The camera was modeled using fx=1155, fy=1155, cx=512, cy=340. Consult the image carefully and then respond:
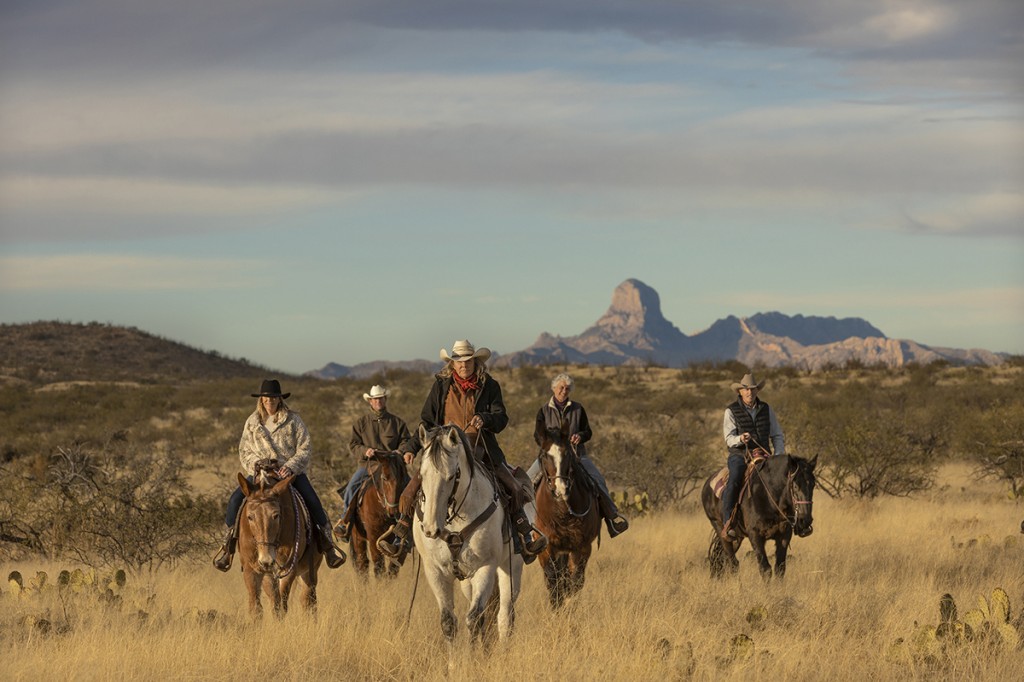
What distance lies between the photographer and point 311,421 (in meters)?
36.1

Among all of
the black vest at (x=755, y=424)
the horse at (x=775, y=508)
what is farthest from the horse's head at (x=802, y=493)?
the black vest at (x=755, y=424)

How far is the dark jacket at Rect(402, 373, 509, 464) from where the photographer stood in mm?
9852

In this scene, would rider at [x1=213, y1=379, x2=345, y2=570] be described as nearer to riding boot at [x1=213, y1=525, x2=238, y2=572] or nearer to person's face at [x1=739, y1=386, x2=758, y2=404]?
riding boot at [x1=213, y1=525, x2=238, y2=572]

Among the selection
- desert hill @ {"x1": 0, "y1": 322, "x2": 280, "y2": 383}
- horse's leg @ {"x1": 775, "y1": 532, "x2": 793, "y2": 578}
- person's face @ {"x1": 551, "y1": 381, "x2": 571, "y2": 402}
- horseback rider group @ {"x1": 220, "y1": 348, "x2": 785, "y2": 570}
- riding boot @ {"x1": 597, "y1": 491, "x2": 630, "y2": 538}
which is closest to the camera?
horseback rider group @ {"x1": 220, "y1": 348, "x2": 785, "y2": 570}

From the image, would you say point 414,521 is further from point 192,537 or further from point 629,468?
point 629,468

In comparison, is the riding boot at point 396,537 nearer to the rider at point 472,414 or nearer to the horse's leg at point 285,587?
the rider at point 472,414

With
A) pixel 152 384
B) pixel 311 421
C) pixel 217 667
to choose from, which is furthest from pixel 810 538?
pixel 152 384

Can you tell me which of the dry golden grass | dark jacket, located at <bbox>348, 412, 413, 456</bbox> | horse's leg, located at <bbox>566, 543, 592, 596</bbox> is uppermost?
dark jacket, located at <bbox>348, 412, 413, 456</bbox>

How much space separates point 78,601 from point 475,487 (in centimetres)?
511

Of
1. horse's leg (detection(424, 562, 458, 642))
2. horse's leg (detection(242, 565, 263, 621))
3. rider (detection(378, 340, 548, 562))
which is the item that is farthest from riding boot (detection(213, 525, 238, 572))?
horse's leg (detection(424, 562, 458, 642))

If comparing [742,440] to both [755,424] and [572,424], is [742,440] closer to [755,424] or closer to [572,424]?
[755,424]

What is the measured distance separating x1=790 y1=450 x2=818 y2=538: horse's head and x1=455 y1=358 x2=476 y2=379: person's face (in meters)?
4.65

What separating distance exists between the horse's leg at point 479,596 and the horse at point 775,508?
4563 mm

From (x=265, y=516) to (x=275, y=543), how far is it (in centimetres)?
26
